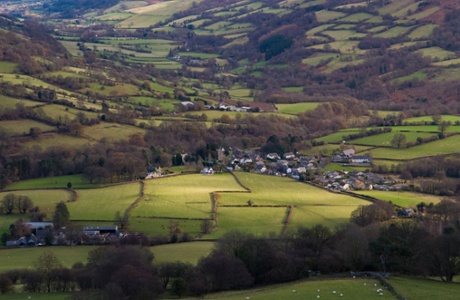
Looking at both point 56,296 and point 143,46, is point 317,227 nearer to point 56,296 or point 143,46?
point 56,296

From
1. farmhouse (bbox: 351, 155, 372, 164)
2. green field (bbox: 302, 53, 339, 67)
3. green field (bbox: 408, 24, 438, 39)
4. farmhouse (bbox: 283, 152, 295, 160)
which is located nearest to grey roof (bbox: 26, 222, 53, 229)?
farmhouse (bbox: 283, 152, 295, 160)

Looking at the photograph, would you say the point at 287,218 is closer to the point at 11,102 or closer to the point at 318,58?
the point at 11,102

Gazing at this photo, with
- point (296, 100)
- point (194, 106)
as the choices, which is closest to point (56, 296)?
point (194, 106)

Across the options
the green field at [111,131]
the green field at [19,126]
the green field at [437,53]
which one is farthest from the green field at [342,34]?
the green field at [19,126]

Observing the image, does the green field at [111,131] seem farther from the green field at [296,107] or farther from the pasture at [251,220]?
the pasture at [251,220]

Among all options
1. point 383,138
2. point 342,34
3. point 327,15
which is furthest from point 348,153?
point 327,15

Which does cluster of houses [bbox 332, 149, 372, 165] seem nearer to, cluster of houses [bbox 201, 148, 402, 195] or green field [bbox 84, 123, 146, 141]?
cluster of houses [bbox 201, 148, 402, 195]
